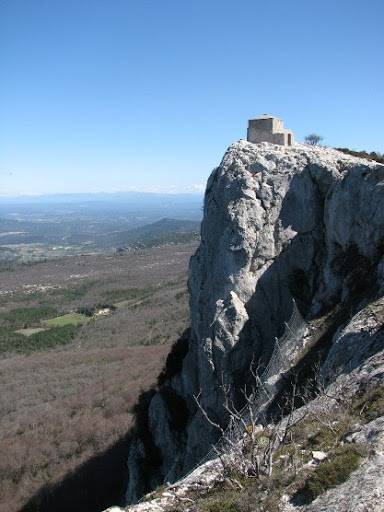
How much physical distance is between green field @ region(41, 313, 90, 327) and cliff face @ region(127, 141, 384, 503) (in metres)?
88.8

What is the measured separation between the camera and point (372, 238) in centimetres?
2095

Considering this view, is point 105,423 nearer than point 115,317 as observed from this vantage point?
Yes

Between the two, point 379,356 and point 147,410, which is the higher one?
point 379,356

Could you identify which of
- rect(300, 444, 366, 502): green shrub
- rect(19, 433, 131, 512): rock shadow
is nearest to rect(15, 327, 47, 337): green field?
rect(19, 433, 131, 512): rock shadow

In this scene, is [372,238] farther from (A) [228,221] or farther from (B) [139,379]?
(B) [139,379]

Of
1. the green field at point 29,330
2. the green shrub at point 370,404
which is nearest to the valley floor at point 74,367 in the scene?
the green field at point 29,330

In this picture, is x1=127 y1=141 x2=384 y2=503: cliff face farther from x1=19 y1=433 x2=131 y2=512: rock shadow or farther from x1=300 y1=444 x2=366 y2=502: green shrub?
x1=19 y1=433 x2=131 y2=512: rock shadow

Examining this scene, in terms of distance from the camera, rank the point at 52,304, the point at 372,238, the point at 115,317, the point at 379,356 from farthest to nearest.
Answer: the point at 52,304 → the point at 115,317 → the point at 372,238 → the point at 379,356

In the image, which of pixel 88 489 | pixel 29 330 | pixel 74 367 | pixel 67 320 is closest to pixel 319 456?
pixel 88 489

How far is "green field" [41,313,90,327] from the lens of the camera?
11431 cm

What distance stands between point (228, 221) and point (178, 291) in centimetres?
9340

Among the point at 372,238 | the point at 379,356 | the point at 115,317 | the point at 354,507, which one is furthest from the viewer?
the point at 115,317

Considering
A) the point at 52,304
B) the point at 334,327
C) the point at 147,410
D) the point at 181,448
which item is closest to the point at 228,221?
the point at 334,327

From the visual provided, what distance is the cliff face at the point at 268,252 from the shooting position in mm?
21875
